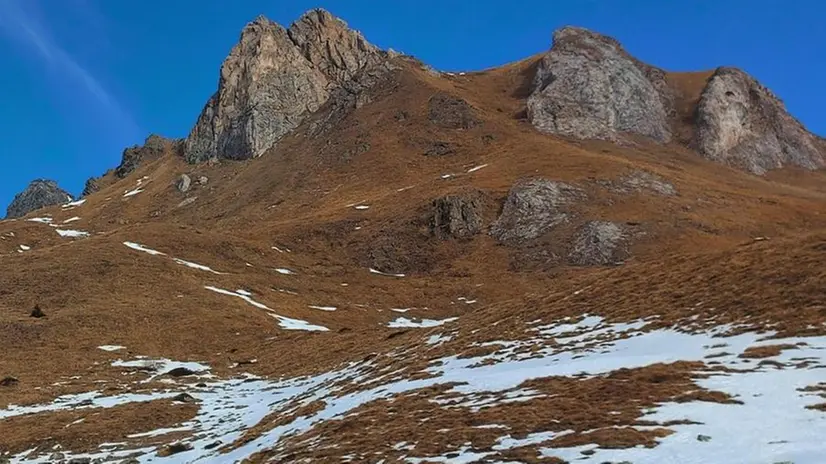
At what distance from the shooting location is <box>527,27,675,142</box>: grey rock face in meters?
120

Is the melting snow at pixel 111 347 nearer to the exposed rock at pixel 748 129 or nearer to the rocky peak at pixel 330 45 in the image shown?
the exposed rock at pixel 748 129

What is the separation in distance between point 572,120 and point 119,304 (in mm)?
91818

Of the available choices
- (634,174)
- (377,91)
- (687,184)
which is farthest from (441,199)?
(377,91)

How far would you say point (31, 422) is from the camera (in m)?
25.4

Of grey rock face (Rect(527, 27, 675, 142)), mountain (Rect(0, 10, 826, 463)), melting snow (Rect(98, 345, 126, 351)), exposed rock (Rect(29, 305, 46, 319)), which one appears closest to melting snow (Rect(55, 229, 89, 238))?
mountain (Rect(0, 10, 826, 463))

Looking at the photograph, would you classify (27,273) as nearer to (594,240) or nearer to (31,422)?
(31,422)

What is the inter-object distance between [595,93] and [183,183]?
80274 mm

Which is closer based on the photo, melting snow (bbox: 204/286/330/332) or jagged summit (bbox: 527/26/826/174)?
melting snow (bbox: 204/286/330/332)

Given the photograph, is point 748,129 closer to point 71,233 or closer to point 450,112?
point 450,112

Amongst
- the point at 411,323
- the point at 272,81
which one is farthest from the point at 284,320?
the point at 272,81

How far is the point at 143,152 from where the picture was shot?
594 feet

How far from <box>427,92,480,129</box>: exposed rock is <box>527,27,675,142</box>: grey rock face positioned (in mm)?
11791

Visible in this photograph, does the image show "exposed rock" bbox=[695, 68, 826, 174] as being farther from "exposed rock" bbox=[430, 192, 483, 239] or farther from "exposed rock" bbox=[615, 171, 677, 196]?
"exposed rock" bbox=[430, 192, 483, 239]

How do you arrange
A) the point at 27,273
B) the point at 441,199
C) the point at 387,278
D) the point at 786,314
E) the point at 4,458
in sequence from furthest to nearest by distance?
the point at 441,199 → the point at 387,278 → the point at 27,273 → the point at 4,458 → the point at 786,314
